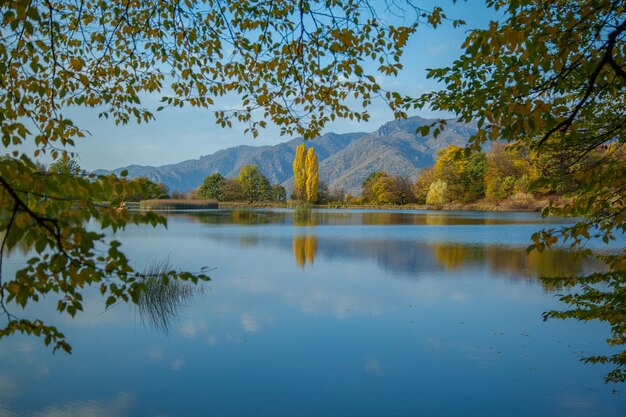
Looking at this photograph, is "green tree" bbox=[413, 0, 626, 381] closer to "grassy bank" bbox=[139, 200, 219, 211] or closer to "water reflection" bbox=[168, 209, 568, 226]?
"water reflection" bbox=[168, 209, 568, 226]

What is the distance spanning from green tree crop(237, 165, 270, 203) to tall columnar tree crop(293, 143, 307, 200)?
25.8ft

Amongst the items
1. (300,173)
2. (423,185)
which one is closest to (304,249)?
(300,173)

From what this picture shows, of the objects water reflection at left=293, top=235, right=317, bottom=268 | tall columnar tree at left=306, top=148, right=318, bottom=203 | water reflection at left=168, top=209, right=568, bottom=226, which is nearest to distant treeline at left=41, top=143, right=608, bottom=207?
tall columnar tree at left=306, top=148, right=318, bottom=203

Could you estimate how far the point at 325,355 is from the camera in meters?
5.63

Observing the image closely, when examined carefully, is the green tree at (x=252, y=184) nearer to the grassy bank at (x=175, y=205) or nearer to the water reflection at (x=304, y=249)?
the grassy bank at (x=175, y=205)

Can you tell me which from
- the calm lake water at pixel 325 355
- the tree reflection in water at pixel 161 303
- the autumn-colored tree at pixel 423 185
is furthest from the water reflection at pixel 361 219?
the autumn-colored tree at pixel 423 185

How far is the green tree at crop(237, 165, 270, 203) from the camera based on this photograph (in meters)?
65.2

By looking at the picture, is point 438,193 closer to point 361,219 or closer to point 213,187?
point 361,219

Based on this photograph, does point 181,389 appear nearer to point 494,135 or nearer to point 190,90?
point 190,90

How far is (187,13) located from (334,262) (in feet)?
32.0

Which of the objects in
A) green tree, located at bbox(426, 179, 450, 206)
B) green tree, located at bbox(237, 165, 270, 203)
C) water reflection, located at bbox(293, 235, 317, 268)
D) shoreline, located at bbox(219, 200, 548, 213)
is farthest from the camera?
green tree, located at bbox(237, 165, 270, 203)

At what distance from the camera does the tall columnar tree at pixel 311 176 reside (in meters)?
57.1

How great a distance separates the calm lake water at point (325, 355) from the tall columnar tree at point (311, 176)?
153ft

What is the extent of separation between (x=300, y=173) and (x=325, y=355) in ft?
174
